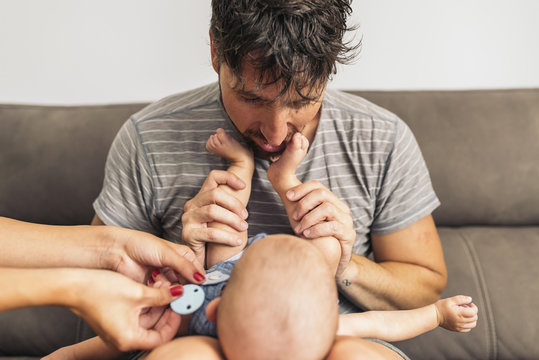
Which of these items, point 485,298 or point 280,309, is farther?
point 485,298

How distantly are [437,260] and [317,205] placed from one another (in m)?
0.43

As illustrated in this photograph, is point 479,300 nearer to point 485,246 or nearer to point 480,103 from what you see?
point 485,246

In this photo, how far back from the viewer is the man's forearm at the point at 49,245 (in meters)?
0.87

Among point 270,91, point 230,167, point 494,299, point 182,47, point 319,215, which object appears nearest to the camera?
point 270,91

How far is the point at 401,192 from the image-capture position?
112cm

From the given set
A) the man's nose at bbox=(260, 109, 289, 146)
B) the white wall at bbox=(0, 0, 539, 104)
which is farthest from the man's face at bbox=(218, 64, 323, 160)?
the white wall at bbox=(0, 0, 539, 104)

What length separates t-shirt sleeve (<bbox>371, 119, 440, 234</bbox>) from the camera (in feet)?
3.65

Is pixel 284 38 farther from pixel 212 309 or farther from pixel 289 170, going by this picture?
pixel 212 309

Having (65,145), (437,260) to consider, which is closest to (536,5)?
(437,260)

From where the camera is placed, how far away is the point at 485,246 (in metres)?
1.41

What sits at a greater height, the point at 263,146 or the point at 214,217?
the point at 263,146

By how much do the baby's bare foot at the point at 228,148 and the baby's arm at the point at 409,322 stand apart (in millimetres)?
421

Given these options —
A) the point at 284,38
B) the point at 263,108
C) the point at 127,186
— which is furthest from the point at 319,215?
the point at 127,186

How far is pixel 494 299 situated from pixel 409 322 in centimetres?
53
